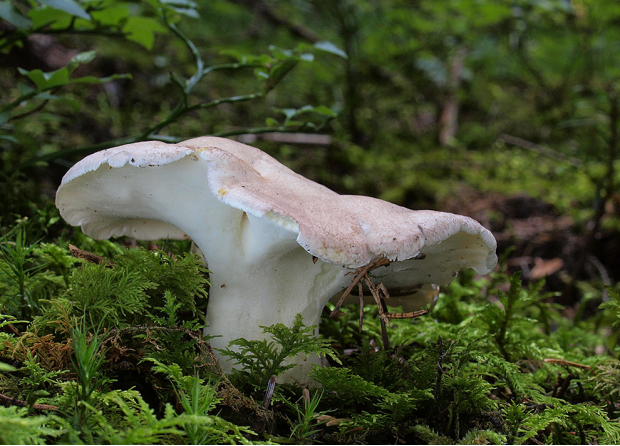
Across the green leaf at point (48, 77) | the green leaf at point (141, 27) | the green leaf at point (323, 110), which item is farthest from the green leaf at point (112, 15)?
the green leaf at point (323, 110)

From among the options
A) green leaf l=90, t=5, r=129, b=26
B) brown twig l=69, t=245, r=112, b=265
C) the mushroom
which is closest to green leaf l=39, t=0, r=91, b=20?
green leaf l=90, t=5, r=129, b=26

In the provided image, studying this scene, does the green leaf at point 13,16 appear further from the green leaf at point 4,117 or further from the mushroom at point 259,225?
the mushroom at point 259,225

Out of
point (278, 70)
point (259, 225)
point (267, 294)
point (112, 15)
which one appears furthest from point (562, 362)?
point (112, 15)

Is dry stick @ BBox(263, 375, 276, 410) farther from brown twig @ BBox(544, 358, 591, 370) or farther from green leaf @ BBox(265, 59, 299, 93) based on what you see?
green leaf @ BBox(265, 59, 299, 93)

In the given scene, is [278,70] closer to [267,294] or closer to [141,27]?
[141,27]

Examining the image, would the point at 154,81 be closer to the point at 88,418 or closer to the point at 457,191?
the point at 457,191
